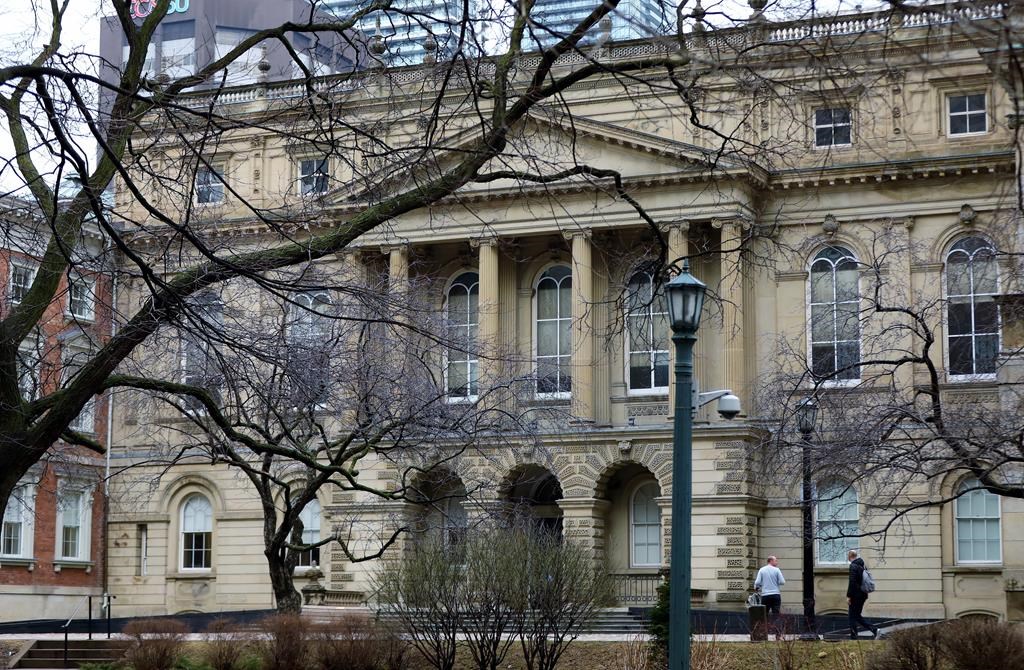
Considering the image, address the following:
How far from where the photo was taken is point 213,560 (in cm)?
5381

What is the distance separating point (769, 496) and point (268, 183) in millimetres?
18920

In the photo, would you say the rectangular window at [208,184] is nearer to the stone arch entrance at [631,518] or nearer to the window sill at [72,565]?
the stone arch entrance at [631,518]

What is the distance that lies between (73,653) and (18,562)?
832 inches

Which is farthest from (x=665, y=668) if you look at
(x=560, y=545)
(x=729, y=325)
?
(x=729, y=325)

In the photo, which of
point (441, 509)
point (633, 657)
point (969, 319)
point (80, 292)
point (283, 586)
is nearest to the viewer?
point (80, 292)

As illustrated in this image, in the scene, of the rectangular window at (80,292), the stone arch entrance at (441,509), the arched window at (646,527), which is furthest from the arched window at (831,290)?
the rectangular window at (80,292)

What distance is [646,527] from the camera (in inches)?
1940

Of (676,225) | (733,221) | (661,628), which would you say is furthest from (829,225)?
(661,628)

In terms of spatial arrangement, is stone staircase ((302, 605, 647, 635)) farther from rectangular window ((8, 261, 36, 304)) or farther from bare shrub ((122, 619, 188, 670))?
rectangular window ((8, 261, 36, 304))

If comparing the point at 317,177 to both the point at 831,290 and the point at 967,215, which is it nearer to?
the point at 831,290

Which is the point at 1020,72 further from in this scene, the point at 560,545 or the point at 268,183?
the point at 268,183

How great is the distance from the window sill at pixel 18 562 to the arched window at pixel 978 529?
92.3 feet

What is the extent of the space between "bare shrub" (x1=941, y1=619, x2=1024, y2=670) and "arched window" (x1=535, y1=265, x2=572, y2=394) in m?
27.3

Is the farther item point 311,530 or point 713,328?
point 311,530
